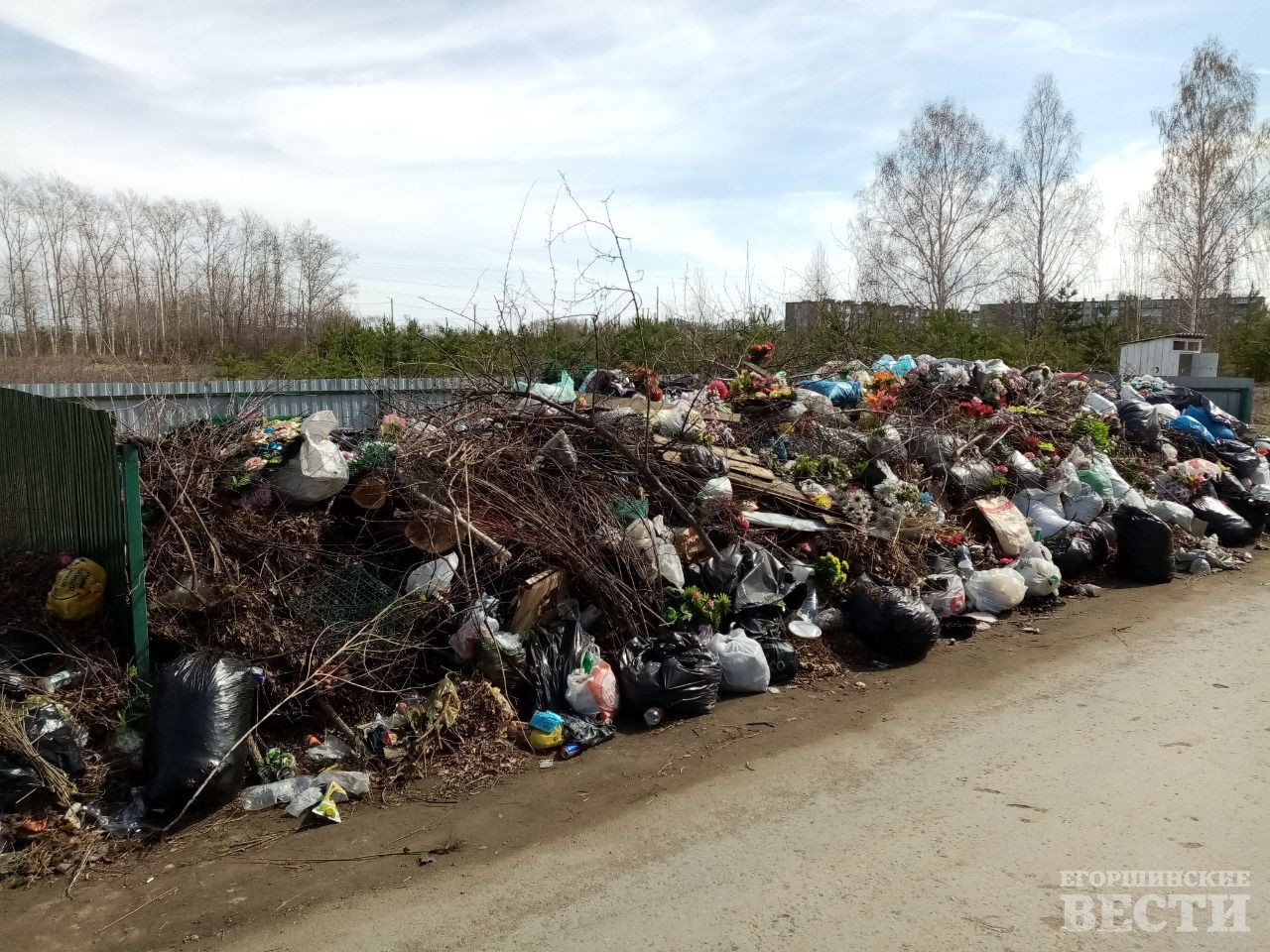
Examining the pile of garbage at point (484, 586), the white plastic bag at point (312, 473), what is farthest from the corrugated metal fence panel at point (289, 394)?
the white plastic bag at point (312, 473)

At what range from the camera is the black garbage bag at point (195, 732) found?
133 inches

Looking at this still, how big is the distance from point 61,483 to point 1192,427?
34.4 ft

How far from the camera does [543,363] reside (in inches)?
275

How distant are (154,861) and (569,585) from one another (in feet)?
7.66

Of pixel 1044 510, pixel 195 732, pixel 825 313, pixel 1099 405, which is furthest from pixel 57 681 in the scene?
pixel 825 313

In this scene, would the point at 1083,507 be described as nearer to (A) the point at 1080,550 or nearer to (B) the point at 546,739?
(A) the point at 1080,550

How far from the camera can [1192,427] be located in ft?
31.1

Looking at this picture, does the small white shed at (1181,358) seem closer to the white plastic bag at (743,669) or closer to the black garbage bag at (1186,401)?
the black garbage bag at (1186,401)

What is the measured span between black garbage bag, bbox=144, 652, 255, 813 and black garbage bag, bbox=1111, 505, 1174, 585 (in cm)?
654

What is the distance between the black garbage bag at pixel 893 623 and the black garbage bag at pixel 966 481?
2057mm

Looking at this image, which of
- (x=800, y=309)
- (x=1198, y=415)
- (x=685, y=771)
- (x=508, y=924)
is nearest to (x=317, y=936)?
(x=508, y=924)

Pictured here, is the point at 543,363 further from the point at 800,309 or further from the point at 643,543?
the point at 800,309

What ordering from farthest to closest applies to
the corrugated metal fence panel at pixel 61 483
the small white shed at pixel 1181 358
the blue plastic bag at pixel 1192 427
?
1. the small white shed at pixel 1181 358
2. the blue plastic bag at pixel 1192 427
3. the corrugated metal fence panel at pixel 61 483

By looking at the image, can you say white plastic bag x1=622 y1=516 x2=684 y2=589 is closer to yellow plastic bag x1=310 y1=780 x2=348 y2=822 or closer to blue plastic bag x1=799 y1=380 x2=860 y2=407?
yellow plastic bag x1=310 y1=780 x2=348 y2=822
